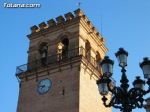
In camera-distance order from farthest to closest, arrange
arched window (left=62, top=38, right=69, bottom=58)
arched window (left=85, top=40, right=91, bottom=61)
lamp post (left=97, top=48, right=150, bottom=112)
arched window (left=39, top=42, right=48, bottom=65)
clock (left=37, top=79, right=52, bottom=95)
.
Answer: arched window (left=39, top=42, right=48, bottom=65) < arched window (left=85, top=40, right=91, bottom=61) < arched window (left=62, top=38, right=69, bottom=58) < clock (left=37, top=79, right=52, bottom=95) < lamp post (left=97, top=48, right=150, bottom=112)

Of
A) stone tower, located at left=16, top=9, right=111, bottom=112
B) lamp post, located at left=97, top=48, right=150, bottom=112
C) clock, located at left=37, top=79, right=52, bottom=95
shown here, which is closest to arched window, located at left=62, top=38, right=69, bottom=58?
stone tower, located at left=16, top=9, right=111, bottom=112

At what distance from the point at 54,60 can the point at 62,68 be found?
1415 mm

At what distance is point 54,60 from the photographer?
86.3ft

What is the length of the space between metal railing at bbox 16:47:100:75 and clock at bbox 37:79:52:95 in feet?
4.17

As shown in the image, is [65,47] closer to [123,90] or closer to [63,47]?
[63,47]

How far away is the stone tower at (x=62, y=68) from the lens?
941 inches

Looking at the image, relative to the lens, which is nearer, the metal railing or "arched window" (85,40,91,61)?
the metal railing

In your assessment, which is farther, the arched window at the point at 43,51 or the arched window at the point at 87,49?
the arched window at the point at 43,51

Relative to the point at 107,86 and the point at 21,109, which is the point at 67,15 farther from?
the point at 107,86

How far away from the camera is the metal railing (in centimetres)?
2552

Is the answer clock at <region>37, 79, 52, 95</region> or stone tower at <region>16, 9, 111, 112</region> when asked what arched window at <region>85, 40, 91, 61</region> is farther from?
clock at <region>37, 79, 52, 95</region>

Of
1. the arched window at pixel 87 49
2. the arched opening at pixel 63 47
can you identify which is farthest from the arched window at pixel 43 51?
the arched window at pixel 87 49

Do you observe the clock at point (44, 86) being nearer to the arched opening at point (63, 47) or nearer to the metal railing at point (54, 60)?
the metal railing at point (54, 60)

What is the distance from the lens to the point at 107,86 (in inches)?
398
